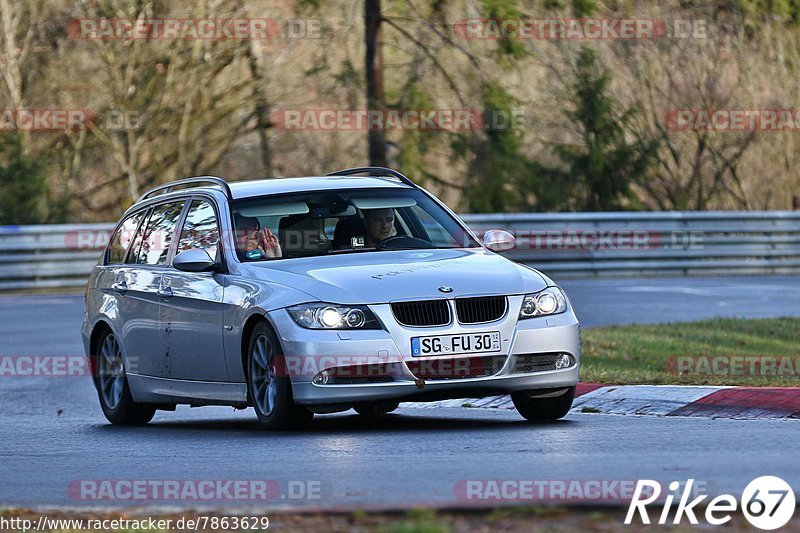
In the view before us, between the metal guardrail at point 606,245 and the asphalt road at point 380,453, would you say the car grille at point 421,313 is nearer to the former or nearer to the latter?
the asphalt road at point 380,453

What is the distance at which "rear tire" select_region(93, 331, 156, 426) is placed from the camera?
12.4m

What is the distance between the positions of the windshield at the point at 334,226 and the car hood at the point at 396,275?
239 millimetres

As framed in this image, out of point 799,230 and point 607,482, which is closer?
point 607,482

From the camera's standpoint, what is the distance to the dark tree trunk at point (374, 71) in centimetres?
2745

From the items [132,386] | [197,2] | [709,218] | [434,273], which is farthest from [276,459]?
[197,2]

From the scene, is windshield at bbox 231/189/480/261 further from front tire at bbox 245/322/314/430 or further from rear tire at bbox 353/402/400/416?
rear tire at bbox 353/402/400/416

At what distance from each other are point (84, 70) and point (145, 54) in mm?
1722

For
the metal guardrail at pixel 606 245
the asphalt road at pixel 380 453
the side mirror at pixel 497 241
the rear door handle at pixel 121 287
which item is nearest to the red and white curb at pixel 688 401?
the asphalt road at pixel 380 453

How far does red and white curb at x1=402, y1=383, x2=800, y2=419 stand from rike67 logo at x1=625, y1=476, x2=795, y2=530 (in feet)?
11.8

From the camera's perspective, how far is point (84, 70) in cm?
3322

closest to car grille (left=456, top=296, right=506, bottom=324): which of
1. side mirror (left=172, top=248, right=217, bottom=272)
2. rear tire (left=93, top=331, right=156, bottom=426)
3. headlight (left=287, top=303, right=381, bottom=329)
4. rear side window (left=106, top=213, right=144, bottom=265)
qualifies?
headlight (left=287, top=303, right=381, bottom=329)

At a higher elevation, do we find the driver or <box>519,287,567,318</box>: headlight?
the driver

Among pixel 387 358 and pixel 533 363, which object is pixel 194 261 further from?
pixel 533 363

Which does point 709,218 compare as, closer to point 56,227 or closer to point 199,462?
point 56,227
